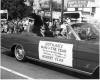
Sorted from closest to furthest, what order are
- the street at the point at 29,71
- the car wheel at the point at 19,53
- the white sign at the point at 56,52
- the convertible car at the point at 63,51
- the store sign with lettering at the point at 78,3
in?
the convertible car at the point at 63,51 → the white sign at the point at 56,52 → the street at the point at 29,71 → the car wheel at the point at 19,53 → the store sign with lettering at the point at 78,3

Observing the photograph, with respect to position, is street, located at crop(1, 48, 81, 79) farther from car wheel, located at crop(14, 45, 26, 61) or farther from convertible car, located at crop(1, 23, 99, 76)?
convertible car, located at crop(1, 23, 99, 76)

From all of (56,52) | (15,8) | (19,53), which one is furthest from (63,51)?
(15,8)

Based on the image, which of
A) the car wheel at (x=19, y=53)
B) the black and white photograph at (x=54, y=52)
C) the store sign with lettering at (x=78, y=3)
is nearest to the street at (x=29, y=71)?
the black and white photograph at (x=54, y=52)

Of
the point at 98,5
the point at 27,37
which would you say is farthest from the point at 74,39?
the point at 98,5

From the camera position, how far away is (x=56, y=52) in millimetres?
5949

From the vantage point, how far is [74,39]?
564 centimetres

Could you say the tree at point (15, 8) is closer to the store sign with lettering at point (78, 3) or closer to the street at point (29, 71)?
the store sign with lettering at point (78, 3)

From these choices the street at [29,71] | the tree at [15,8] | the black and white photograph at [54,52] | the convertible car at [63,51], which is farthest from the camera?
the tree at [15,8]

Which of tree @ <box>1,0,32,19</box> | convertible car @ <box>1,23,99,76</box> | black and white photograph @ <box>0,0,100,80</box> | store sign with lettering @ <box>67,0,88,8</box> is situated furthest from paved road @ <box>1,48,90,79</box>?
tree @ <box>1,0,32,19</box>

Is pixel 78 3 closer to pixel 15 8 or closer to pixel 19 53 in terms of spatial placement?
pixel 19 53

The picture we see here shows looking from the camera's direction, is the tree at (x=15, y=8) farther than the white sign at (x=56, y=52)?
Yes

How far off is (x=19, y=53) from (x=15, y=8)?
20310 mm

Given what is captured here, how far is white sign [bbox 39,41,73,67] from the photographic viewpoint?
219 inches

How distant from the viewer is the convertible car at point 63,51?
5098mm
